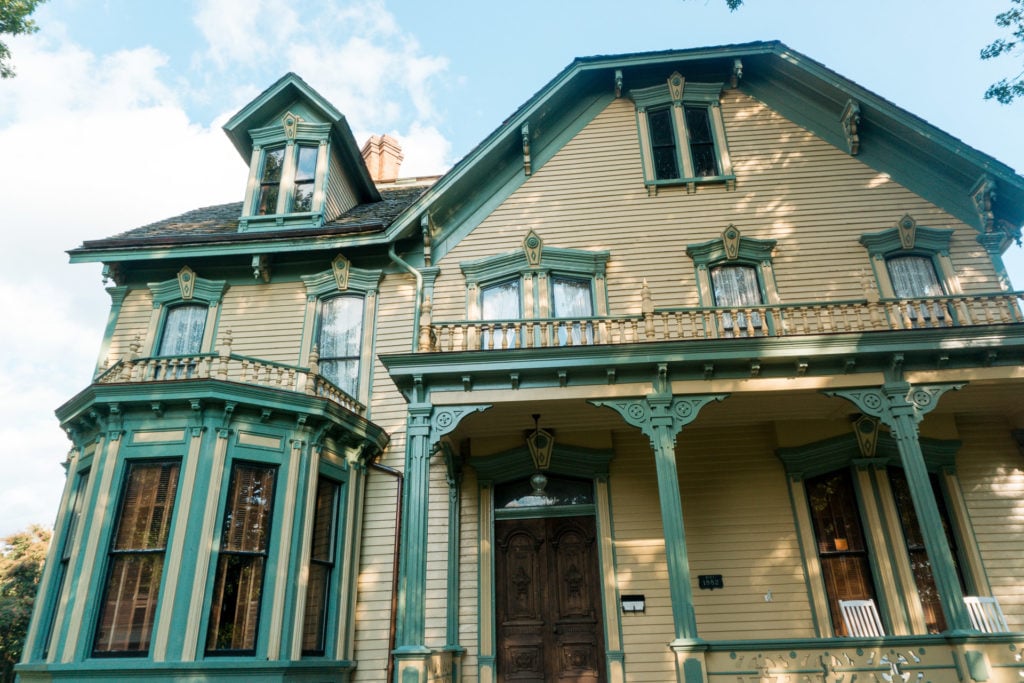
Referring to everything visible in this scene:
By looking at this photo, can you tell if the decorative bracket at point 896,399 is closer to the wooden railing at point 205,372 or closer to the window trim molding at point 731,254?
the window trim molding at point 731,254

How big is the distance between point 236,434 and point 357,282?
3.97 meters

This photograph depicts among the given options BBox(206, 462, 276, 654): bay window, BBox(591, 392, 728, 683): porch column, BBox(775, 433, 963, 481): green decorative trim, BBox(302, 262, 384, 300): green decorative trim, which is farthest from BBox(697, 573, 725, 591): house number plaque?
BBox(302, 262, 384, 300): green decorative trim

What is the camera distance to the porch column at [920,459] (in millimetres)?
7348

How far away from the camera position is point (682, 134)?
41.5 ft

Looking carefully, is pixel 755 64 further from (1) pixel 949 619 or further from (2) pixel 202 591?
(2) pixel 202 591

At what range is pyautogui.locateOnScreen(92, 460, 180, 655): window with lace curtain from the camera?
315 inches

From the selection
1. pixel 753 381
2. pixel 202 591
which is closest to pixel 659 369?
pixel 753 381

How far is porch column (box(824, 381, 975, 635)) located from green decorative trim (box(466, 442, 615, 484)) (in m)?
3.54

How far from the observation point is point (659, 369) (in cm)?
844

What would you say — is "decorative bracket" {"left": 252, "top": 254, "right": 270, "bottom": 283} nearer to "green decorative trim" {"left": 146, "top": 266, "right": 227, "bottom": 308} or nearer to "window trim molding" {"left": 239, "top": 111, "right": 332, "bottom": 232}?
"green decorative trim" {"left": 146, "top": 266, "right": 227, "bottom": 308}

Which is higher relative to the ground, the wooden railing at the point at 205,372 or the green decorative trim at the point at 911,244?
the green decorative trim at the point at 911,244

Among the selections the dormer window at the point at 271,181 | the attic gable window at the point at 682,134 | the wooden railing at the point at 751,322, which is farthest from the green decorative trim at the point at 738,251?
the dormer window at the point at 271,181

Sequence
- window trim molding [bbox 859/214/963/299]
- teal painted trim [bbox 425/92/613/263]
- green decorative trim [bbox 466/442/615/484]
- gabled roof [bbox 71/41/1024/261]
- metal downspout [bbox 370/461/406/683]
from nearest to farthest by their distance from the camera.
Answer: metal downspout [bbox 370/461/406/683] → green decorative trim [bbox 466/442/615/484] → window trim molding [bbox 859/214/963/299] → gabled roof [bbox 71/41/1024/261] → teal painted trim [bbox 425/92/613/263]

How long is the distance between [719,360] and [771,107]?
7.05 metres
